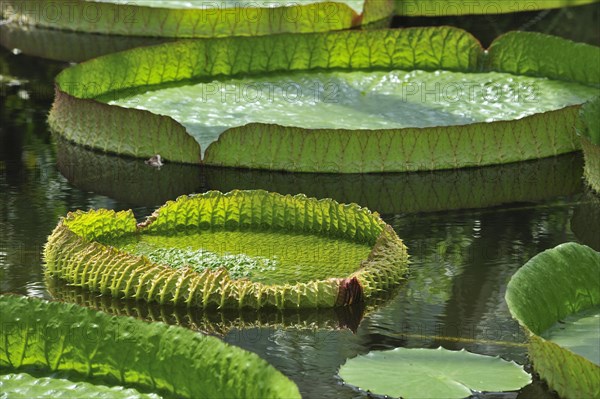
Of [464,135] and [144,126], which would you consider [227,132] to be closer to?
[144,126]

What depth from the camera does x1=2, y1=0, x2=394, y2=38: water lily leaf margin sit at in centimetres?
1011

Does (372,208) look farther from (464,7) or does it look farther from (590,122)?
(464,7)

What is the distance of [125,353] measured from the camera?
425 cm

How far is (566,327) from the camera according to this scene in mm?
4926

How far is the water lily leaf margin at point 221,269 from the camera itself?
5.29 meters

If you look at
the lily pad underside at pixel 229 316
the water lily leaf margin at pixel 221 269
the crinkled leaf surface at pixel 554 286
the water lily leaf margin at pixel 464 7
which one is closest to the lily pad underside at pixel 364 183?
the water lily leaf margin at pixel 221 269

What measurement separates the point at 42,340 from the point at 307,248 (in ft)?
5.11

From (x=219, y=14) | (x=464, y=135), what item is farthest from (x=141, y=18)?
(x=464, y=135)

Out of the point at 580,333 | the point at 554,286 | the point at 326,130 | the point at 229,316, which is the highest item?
the point at 326,130

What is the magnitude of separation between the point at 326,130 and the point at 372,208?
540 millimetres

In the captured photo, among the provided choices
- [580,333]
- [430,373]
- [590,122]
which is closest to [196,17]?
[590,122]

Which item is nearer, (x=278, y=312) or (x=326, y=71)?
(x=278, y=312)

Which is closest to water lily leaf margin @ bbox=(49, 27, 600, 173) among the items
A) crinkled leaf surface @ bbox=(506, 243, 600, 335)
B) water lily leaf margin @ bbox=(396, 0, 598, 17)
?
crinkled leaf surface @ bbox=(506, 243, 600, 335)

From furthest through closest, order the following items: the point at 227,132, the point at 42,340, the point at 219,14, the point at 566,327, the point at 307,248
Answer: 1. the point at 219,14
2. the point at 227,132
3. the point at 307,248
4. the point at 566,327
5. the point at 42,340
